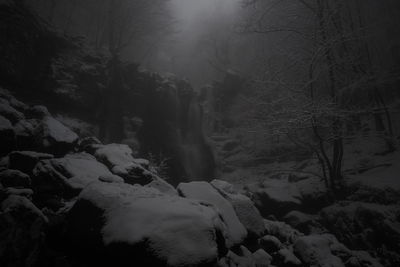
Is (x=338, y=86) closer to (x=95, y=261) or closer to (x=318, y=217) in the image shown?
(x=318, y=217)

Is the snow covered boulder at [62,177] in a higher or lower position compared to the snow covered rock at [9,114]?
lower

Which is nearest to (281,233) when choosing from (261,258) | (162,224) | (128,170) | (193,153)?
(261,258)

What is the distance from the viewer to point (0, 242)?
2.81 meters

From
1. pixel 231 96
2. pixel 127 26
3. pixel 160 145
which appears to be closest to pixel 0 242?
pixel 160 145

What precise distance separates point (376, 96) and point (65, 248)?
13071 mm

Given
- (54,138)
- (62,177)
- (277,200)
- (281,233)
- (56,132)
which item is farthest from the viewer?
(277,200)

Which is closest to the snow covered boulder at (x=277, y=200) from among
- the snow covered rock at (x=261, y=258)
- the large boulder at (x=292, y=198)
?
the large boulder at (x=292, y=198)

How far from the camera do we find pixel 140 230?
3100mm

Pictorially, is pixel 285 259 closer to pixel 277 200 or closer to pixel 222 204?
pixel 222 204

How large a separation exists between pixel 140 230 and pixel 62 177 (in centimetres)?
251

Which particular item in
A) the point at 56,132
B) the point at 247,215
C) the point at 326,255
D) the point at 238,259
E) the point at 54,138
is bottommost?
the point at 326,255

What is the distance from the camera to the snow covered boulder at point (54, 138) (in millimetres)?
6250

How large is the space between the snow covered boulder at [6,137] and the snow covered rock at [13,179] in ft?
3.77

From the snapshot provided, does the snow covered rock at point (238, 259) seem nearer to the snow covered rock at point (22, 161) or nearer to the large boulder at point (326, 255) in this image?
the large boulder at point (326, 255)
